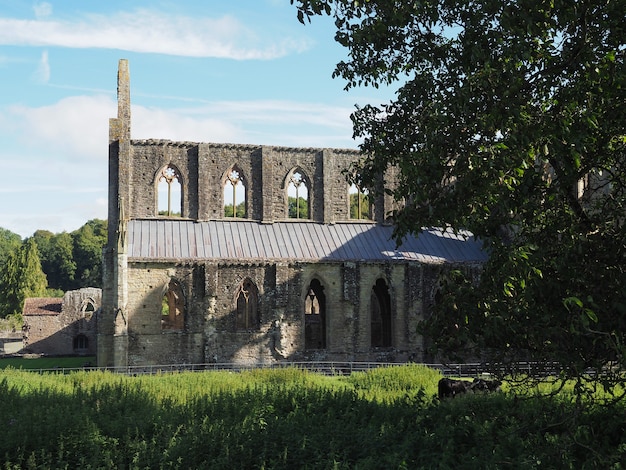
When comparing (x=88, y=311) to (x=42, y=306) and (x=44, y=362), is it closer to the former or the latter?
(x=42, y=306)

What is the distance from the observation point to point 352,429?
41.2 ft

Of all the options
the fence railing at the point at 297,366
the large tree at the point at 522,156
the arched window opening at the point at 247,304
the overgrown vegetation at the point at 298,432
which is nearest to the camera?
the large tree at the point at 522,156

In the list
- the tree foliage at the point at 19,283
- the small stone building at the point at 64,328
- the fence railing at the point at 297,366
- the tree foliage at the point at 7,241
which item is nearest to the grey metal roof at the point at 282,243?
the fence railing at the point at 297,366

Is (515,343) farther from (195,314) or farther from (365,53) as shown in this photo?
(195,314)

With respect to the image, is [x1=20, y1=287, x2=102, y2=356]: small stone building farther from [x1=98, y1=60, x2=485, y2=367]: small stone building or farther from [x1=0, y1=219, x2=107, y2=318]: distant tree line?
[x1=0, y1=219, x2=107, y2=318]: distant tree line

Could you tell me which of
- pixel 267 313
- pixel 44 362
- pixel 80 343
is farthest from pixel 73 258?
pixel 267 313

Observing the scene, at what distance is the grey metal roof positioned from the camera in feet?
94.5

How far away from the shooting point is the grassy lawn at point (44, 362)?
32.2 m

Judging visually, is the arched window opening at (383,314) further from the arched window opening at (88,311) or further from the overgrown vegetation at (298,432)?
the arched window opening at (88,311)

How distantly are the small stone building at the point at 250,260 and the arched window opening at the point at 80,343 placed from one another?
11.2 meters

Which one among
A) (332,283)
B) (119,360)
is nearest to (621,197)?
(332,283)

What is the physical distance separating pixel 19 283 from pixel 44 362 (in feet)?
79.8

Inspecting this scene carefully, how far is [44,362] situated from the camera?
35562 mm

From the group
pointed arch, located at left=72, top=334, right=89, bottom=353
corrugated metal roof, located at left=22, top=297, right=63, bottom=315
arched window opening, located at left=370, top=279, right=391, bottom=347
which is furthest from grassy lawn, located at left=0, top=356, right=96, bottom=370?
arched window opening, located at left=370, top=279, right=391, bottom=347
